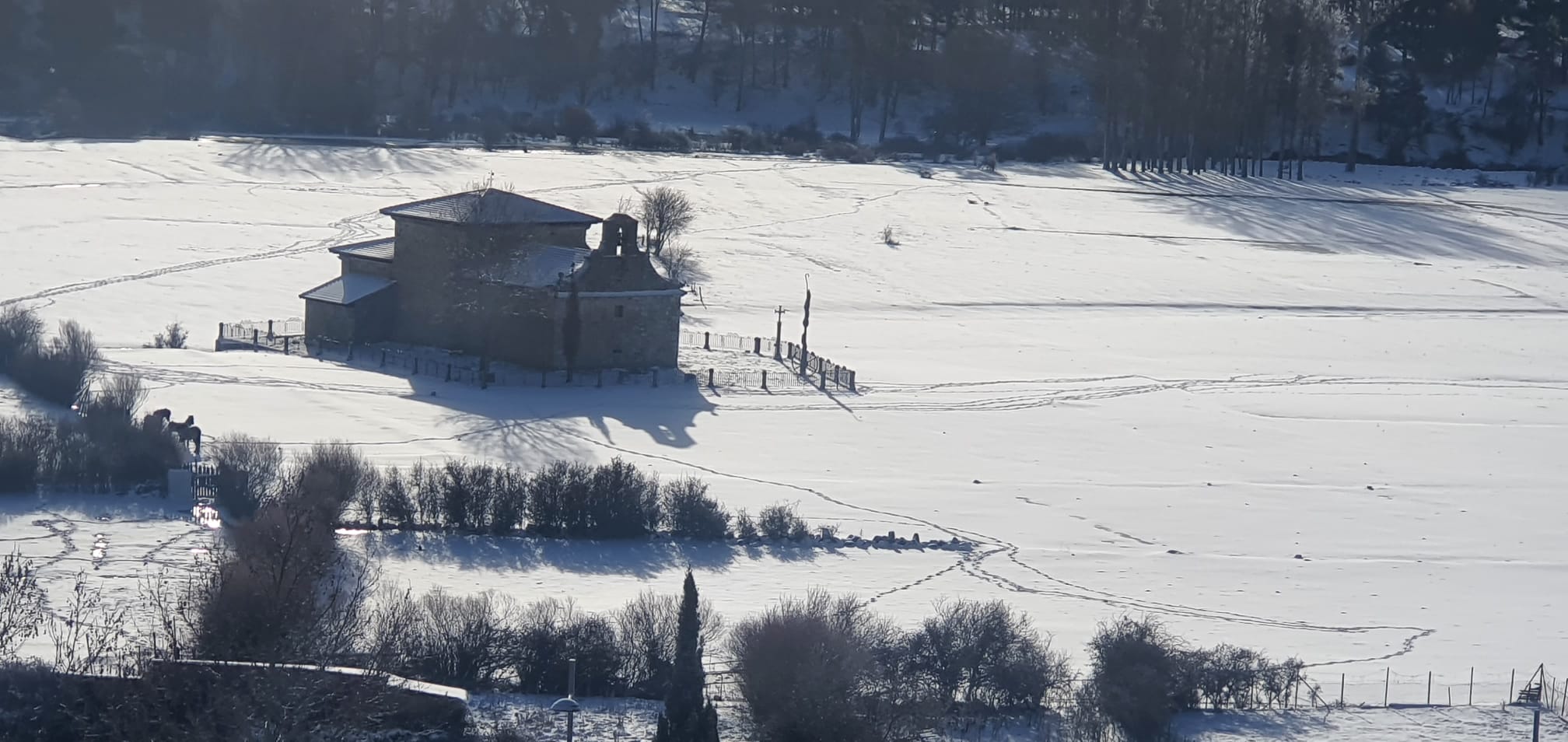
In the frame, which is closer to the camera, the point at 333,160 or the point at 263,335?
the point at 263,335

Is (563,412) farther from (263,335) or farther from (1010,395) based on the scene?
(263,335)

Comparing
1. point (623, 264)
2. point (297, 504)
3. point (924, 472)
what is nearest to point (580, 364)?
point (623, 264)

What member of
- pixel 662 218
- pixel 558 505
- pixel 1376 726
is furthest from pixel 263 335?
pixel 1376 726

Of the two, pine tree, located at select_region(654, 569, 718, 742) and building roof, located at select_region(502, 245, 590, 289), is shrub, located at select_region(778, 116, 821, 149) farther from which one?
pine tree, located at select_region(654, 569, 718, 742)

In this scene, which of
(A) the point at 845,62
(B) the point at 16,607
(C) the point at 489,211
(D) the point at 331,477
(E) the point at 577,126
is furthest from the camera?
(A) the point at 845,62

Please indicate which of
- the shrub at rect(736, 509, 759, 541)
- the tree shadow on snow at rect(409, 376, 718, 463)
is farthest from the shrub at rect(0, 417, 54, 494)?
the shrub at rect(736, 509, 759, 541)

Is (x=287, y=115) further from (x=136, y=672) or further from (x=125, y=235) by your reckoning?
(x=136, y=672)
